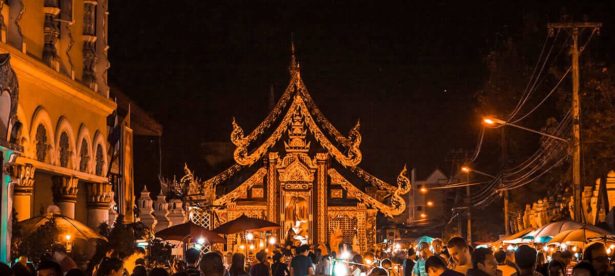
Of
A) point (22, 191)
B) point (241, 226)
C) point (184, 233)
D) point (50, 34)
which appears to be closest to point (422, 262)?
point (22, 191)

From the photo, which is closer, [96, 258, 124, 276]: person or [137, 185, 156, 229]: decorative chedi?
[96, 258, 124, 276]: person

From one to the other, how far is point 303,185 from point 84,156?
1743 centimetres

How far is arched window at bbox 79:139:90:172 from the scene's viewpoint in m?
27.5

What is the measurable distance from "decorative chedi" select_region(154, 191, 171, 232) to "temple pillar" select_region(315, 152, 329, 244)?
7.58 meters

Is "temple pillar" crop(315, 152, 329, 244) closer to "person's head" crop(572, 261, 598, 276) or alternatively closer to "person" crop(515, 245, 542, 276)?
"person" crop(515, 245, 542, 276)

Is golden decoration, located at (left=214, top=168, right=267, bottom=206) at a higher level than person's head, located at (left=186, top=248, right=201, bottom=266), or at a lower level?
higher

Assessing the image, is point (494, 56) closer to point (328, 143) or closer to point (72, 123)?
point (328, 143)

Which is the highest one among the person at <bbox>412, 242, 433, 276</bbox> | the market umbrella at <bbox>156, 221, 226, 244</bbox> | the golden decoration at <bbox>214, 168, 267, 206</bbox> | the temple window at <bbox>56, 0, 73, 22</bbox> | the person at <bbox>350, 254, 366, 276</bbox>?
the temple window at <bbox>56, 0, 73, 22</bbox>

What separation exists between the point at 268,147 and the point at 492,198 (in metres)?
20.0

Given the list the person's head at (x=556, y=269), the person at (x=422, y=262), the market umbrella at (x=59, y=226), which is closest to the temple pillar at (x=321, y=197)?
the person at (x=422, y=262)

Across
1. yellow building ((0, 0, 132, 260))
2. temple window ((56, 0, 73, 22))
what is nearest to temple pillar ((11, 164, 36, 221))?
yellow building ((0, 0, 132, 260))

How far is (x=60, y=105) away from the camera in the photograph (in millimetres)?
25047

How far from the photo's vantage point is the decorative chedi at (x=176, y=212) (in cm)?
3928

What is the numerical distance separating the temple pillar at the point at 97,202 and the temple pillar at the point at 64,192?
291 cm
